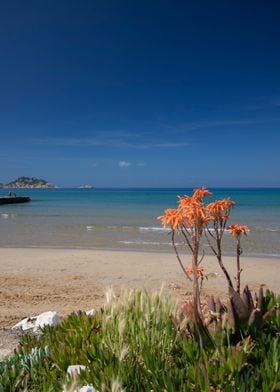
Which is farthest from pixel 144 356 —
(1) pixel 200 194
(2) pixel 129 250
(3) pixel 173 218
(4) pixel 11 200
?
(4) pixel 11 200

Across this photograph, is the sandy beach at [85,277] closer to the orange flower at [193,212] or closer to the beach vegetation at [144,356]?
the beach vegetation at [144,356]

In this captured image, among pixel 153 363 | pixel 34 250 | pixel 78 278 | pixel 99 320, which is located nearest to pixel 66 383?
pixel 153 363

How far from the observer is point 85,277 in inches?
465

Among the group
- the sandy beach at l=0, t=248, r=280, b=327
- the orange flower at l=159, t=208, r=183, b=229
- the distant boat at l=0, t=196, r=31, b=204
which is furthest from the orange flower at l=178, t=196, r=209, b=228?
the distant boat at l=0, t=196, r=31, b=204

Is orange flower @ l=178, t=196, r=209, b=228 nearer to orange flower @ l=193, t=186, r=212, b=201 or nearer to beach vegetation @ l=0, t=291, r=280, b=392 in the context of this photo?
orange flower @ l=193, t=186, r=212, b=201

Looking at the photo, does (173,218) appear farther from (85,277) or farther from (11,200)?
(11,200)

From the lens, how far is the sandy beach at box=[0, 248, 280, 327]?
9.08 meters

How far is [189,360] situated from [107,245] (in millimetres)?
15326

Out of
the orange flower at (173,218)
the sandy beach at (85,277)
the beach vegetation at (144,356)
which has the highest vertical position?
the orange flower at (173,218)

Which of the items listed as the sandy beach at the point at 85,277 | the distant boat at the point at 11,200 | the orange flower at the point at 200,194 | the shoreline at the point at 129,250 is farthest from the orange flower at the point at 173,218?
the distant boat at the point at 11,200

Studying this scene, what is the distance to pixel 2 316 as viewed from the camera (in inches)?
316

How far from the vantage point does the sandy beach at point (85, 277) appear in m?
9.08

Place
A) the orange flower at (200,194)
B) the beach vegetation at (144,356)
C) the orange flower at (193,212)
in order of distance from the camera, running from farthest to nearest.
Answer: the orange flower at (200,194), the orange flower at (193,212), the beach vegetation at (144,356)

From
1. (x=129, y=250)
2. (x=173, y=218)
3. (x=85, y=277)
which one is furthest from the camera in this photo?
(x=129, y=250)
